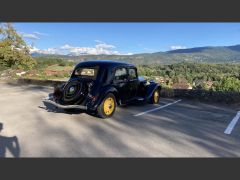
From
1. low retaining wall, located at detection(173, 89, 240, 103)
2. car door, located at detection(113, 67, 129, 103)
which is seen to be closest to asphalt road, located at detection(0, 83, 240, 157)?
car door, located at detection(113, 67, 129, 103)

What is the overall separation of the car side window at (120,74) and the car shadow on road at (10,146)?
3.61 metres

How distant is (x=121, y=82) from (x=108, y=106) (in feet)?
3.71

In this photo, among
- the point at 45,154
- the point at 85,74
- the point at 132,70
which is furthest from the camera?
the point at 132,70

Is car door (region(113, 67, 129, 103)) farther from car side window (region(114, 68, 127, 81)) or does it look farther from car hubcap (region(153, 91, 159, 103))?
car hubcap (region(153, 91, 159, 103))

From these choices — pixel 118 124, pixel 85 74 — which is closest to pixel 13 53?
pixel 85 74

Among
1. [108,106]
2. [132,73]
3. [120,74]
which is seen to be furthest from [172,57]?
[108,106]

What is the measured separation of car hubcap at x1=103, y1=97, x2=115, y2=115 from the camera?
696cm

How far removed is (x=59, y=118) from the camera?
6766 mm

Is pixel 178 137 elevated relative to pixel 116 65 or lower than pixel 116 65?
lower

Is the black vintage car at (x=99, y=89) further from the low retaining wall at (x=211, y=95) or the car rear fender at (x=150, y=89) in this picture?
the low retaining wall at (x=211, y=95)

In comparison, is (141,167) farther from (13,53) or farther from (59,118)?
(13,53)

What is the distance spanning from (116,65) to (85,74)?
0.99 m

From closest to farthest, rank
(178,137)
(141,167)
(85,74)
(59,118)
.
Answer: (141,167)
(178,137)
(59,118)
(85,74)

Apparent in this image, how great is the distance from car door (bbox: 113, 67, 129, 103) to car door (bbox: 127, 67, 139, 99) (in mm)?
197
